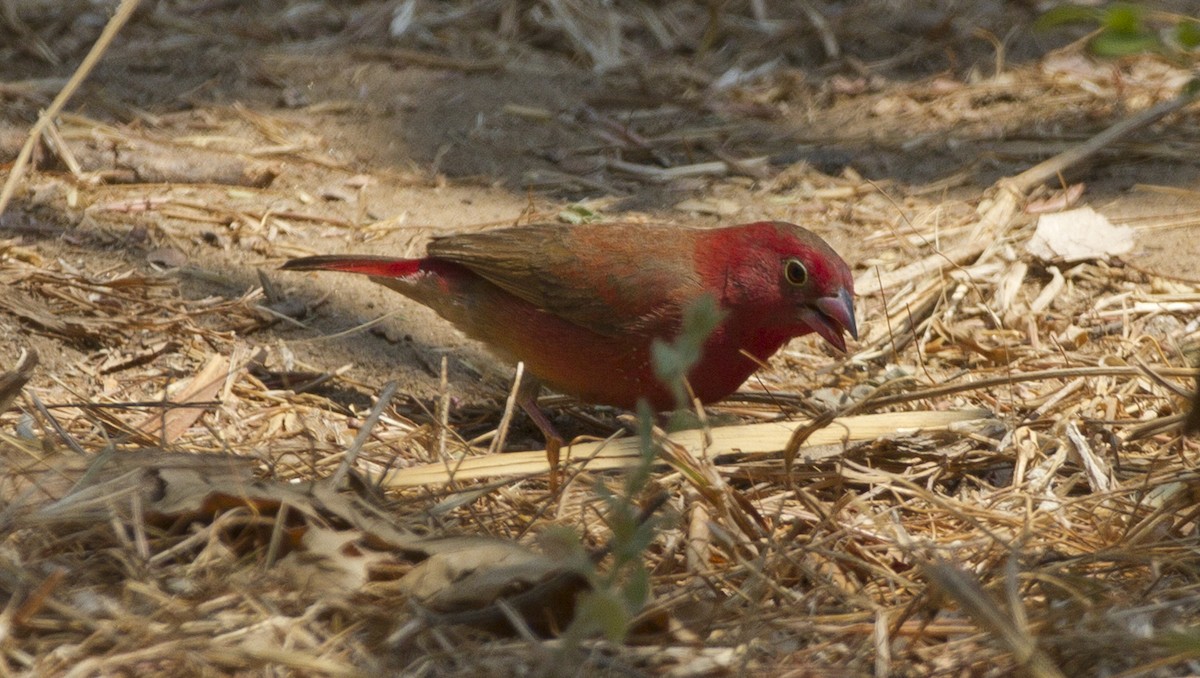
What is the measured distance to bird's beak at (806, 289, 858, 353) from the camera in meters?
4.15

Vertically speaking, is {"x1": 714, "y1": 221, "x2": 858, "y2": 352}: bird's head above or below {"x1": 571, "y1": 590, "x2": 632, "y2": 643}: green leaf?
below

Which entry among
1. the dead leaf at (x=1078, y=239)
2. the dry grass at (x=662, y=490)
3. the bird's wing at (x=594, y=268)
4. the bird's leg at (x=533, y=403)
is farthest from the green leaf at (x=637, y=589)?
the dead leaf at (x=1078, y=239)

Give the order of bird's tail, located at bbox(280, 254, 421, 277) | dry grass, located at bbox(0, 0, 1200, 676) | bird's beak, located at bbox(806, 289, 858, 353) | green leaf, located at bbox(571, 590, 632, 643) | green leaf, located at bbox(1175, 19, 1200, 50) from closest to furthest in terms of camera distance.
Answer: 1. green leaf, located at bbox(571, 590, 632, 643)
2. green leaf, located at bbox(1175, 19, 1200, 50)
3. dry grass, located at bbox(0, 0, 1200, 676)
4. bird's beak, located at bbox(806, 289, 858, 353)
5. bird's tail, located at bbox(280, 254, 421, 277)

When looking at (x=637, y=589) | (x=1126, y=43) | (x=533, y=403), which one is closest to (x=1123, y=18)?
(x=1126, y=43)

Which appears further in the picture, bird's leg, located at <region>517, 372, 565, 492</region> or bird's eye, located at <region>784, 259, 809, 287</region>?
bird's leg, located at <region>517, 372, 565, 492</region>

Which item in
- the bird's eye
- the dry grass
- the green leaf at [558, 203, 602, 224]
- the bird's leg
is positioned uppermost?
the bird's eye

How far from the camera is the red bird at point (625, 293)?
421 centimetres

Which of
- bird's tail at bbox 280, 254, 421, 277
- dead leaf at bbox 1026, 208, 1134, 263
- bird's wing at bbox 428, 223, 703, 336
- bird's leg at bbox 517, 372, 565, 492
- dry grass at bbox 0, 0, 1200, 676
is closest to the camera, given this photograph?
dry grass at bbox 0, 0, 1200, 676

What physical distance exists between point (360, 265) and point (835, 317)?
5.77ft

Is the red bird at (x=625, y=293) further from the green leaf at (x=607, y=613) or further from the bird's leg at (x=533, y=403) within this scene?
the green leaf at (x=607, y=613)

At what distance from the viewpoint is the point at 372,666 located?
2.39 metres

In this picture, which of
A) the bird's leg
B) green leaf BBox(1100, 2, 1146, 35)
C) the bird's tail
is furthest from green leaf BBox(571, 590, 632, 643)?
the bird's tail

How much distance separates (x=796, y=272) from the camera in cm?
420

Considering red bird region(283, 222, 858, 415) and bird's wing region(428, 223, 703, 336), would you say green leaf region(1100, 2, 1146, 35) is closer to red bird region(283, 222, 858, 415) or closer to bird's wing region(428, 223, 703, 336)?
red bird region(283, 222, 858, 415)
